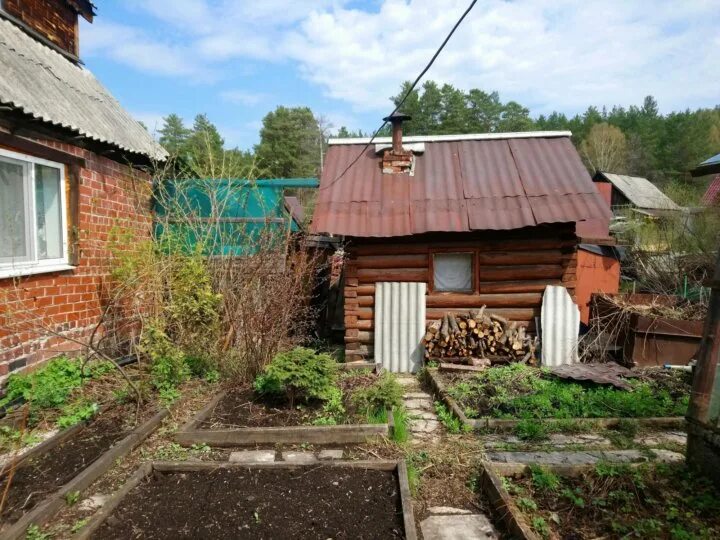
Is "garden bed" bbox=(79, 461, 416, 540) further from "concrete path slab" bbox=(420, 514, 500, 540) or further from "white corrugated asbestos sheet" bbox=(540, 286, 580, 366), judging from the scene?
"white corrugated asbestos sheet" bbox=(540, 286, 580, 366)

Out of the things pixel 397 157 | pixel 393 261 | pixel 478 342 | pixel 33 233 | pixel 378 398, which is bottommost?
pixel 378 398

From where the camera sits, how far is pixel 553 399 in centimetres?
529

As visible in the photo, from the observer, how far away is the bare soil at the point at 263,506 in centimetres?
288

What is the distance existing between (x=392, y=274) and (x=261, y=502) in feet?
15.0

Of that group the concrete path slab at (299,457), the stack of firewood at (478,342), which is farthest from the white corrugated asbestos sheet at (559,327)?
the concrete path slab at (299,457)

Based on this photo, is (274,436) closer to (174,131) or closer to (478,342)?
(478,342)

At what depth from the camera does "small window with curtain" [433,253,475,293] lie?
287 inches

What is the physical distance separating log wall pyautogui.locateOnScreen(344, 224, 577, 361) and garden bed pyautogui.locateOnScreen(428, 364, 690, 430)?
1331 millimetres

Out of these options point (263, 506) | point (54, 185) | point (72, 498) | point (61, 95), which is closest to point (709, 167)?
point (263, 506)

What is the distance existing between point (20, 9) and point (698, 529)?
10397 millimetres

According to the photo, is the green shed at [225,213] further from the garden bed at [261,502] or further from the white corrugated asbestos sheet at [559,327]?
the white corrugated asbestos sheet at [559,327]

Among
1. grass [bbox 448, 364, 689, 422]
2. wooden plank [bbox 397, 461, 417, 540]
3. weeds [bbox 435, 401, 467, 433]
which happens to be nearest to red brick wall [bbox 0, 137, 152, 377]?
wooden plank [bbox 397, 461, 417, 540]

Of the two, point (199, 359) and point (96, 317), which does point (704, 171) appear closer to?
point (199, 359)

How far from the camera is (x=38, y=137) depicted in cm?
551
